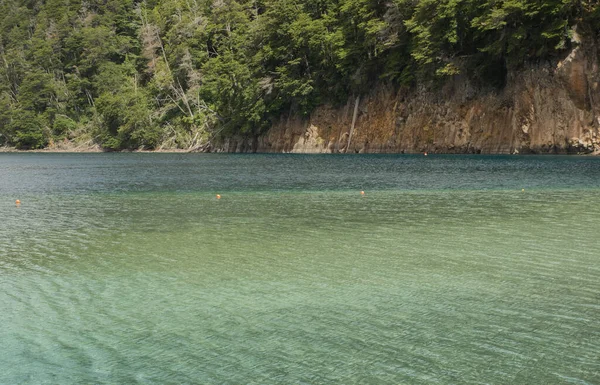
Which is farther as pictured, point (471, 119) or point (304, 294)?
point (471, 119)

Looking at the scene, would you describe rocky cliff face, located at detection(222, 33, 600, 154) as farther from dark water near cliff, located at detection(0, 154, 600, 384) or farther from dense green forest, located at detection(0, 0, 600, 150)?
dark water near cliff, located at detection(0, 154, 600, 384)

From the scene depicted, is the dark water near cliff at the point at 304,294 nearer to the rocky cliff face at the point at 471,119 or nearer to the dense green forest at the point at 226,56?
the rocky cliff face at the point at 471,119

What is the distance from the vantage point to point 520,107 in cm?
5409

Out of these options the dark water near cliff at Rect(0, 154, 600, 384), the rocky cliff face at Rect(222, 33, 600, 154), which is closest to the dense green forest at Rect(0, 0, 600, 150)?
the rocky cliff face at Rect(222, 33, 600, 154)

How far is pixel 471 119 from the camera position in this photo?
59531 mm

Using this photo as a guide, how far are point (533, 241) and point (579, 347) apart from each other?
748cm

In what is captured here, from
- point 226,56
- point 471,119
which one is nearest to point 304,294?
point 471,119

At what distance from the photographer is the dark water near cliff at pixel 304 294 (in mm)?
7359

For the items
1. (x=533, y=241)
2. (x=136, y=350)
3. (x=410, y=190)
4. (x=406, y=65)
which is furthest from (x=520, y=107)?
(x=136, y=350)

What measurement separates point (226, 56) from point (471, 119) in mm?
40794

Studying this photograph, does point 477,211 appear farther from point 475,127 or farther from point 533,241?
point 475,127

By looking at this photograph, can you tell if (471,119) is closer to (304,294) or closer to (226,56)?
(226,56)

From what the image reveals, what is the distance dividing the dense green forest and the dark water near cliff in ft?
129

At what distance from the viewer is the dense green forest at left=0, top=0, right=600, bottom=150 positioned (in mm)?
56812
